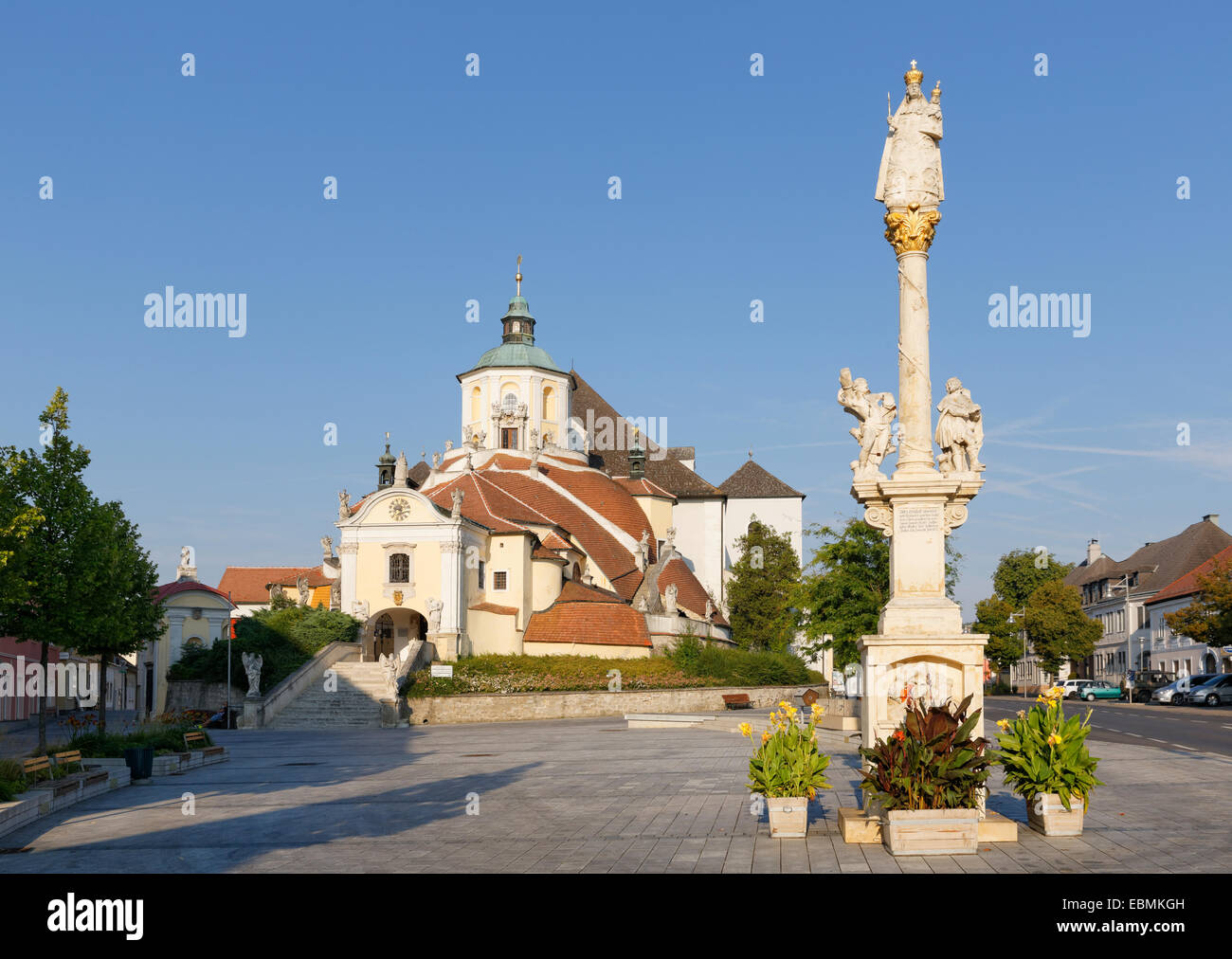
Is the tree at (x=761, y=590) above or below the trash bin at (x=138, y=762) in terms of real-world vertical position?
above

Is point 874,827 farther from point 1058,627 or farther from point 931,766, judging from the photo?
point 1058,627

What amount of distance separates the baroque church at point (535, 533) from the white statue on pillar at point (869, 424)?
3271 cm

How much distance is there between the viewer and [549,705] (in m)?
44.5

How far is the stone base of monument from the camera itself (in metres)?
11.6

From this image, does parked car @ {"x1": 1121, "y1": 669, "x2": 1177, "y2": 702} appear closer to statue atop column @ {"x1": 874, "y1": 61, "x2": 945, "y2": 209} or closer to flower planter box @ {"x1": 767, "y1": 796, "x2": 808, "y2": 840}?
statue atop column @ {"x1": 874, "y1": 61, "x2": 945, "y2": 209}

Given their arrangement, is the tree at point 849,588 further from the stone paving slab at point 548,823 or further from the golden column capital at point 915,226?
the golden column capital at point 915,226

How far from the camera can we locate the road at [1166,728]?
25.7 m

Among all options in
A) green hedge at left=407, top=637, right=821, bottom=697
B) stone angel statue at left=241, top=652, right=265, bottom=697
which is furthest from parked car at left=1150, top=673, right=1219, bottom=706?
stone angel statue at left=241, top=652, right=265, bottom=697

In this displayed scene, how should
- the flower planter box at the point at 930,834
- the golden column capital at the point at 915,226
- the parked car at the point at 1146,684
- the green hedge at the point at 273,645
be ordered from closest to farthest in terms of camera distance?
the flower planter box at the point at 930,834 < the golden column capital at the point at 915,226 < the green hedge at the point at 273,645 < the parked car at the point at 1146,684

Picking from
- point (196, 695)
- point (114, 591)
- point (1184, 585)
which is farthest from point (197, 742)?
point (1184, 585)

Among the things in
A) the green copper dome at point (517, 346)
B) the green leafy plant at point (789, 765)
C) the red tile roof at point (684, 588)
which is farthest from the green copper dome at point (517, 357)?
the green leafy plant at point (789, 765)
